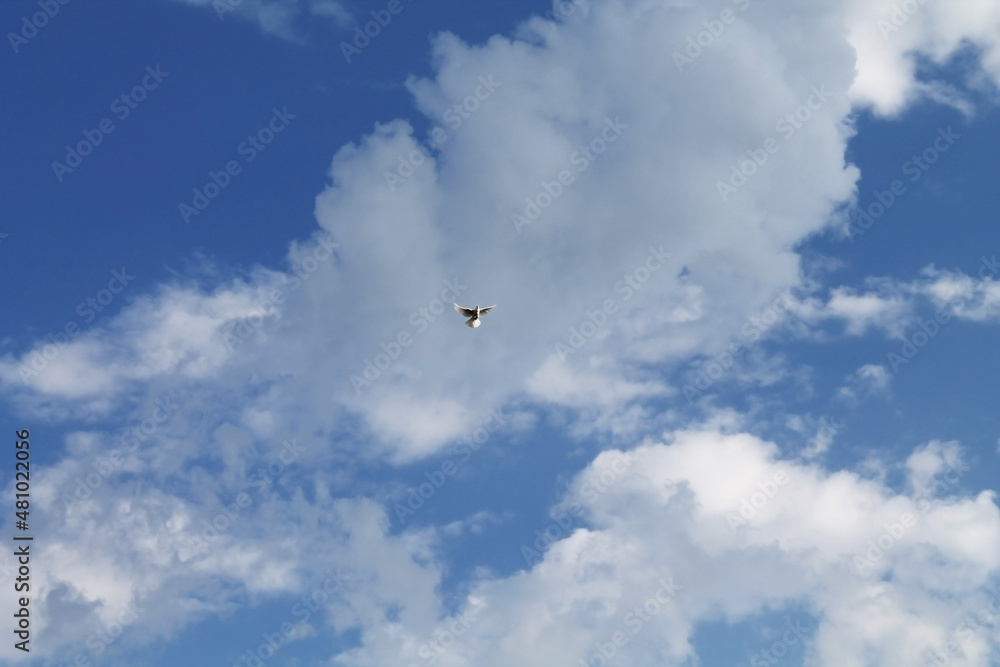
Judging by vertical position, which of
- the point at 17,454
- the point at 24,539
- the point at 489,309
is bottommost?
the point at 24,539

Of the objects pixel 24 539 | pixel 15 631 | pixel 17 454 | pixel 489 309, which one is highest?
pixel 489 309

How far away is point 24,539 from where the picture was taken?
435ft

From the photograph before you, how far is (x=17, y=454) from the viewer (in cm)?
13738

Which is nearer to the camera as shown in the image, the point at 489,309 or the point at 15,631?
the point at 15,631

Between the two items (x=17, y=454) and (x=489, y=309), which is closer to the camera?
(x=17, y=454)

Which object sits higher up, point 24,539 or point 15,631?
point 24,539

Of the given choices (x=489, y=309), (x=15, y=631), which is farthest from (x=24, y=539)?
(x=489, y=309)

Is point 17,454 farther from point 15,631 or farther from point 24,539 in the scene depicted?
point 15,631

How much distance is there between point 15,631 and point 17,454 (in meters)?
23.5

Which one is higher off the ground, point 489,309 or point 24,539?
point 489,309

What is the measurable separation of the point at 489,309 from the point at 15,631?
83022 mm

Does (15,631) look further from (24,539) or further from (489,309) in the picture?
(489,309)

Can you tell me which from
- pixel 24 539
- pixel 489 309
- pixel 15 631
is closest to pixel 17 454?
pixel 24 539

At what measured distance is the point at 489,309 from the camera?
165 meters
